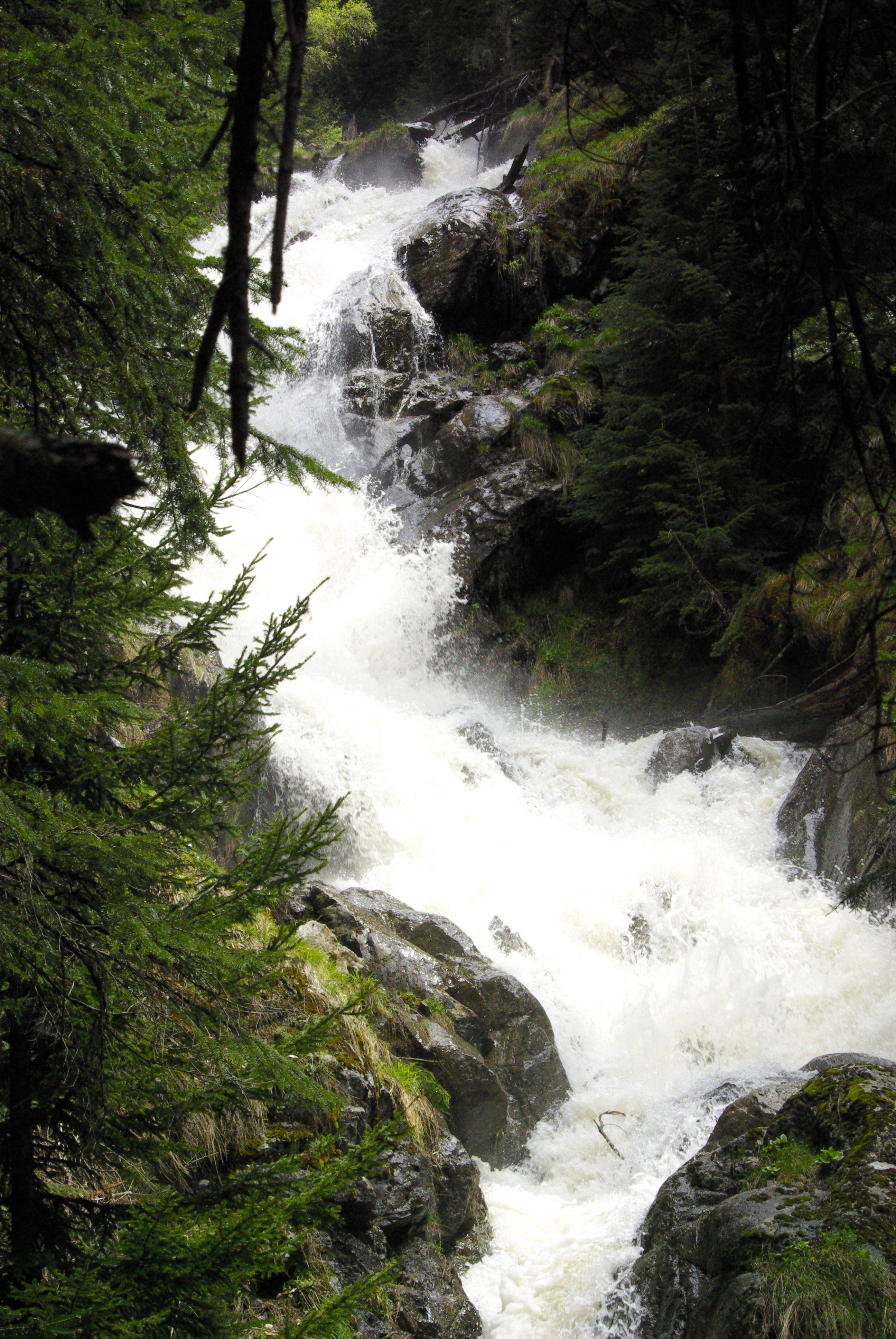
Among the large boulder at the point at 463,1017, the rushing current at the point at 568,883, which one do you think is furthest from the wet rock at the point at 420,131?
the large boulder at the point at 463,1017

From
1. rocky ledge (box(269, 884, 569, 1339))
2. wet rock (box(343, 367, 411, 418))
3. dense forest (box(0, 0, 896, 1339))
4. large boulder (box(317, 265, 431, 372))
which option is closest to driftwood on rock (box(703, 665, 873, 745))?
rocky ledge (box(269, 884, 569, 1339))

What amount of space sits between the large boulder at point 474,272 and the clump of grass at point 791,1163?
16.4m

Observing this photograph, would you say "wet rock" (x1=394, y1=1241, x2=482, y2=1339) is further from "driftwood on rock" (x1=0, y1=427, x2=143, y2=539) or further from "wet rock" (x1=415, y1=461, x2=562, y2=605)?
"wet rock" (x1=415, y1=461, x2=562, y2=605)

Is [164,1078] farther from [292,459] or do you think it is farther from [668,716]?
[668,716]

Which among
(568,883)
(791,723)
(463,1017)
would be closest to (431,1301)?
(463,1017)

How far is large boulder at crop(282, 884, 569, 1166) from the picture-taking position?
194 inches

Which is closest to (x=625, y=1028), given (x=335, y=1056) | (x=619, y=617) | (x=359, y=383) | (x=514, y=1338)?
(x=514, y=1338)

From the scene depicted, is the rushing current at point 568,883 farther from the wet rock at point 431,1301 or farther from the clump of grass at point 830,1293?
the clump of grass at point 830,1293

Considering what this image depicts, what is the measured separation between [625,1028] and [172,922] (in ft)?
18.5

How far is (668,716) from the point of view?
39.7 feet

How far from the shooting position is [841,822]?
7.76m

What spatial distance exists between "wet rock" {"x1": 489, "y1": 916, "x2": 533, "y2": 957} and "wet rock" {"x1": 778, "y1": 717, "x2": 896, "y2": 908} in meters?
2.92

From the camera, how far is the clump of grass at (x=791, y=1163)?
3.41 metres

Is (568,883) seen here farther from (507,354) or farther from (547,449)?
(507,354)
